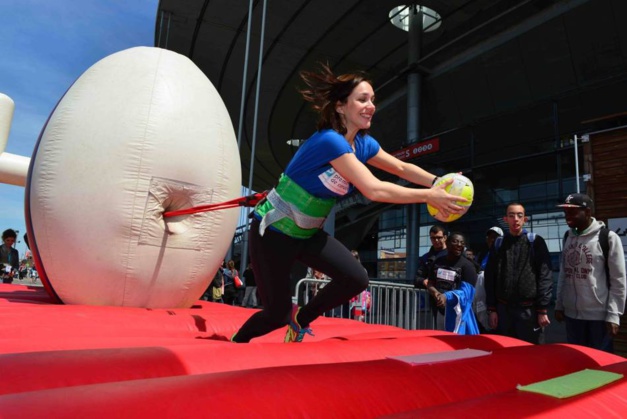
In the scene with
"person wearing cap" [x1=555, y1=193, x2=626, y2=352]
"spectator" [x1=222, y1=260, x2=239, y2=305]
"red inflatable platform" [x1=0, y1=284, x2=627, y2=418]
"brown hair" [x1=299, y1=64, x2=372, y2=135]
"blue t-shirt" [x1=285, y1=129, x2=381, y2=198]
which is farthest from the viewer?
"spectator" [x1=222, y1=260, x2=239, y2=305]

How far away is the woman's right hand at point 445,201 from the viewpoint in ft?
6.41

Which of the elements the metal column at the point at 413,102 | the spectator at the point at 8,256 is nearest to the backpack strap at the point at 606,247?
the spectator at the point at 8,256

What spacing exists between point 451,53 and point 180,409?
57.4 feet

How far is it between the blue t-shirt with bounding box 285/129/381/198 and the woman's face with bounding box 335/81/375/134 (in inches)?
8.6

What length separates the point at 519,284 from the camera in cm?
364

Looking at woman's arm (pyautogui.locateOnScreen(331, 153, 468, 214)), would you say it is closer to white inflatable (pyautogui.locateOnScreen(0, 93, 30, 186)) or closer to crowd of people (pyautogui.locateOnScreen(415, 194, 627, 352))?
crowd of people (pyautogui.locateOnScreen(415, 194, 627, 352))

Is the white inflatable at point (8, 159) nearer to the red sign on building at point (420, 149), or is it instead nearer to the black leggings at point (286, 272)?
the black leggings at point (286, 272)

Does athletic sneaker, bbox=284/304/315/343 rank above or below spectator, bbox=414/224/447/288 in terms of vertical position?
below

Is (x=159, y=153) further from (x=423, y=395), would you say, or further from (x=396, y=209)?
(x=396, y=209)

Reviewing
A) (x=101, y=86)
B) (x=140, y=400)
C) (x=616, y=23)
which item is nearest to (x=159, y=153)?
(x=101, y=86)

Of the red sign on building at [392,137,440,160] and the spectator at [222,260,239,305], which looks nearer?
the spectator at [222,260,239,305]

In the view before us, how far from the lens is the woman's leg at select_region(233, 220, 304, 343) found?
2328 mm

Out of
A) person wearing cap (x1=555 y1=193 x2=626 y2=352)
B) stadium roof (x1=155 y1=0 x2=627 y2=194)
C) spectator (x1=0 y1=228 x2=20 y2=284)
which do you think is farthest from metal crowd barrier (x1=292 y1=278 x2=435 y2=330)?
stadium roof (x1=155 y1=0 x2=627 y2=194)

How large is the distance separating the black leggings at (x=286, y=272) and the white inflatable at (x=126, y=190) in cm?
126
